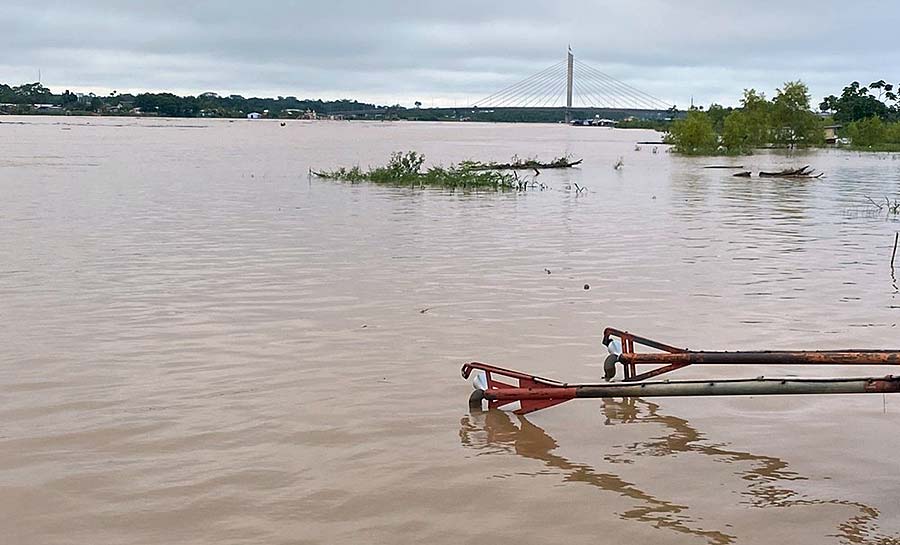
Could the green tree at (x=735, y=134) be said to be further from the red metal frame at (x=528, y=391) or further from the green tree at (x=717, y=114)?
the red metal frame at (x=528, y=391)

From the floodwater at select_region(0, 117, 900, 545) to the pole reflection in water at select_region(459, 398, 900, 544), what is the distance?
2 cm

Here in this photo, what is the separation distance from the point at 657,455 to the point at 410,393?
187 cm

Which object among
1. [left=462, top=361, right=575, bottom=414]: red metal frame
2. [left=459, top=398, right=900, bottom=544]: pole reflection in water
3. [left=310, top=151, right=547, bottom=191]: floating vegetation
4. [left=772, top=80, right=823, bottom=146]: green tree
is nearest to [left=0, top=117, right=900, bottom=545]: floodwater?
[left=459, top=398, right=900, bottom=544]: pole reflection in water

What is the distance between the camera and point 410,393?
6.66 m

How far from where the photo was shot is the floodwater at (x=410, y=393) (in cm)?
467

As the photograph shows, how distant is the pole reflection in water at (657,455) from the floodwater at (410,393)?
0.02 m

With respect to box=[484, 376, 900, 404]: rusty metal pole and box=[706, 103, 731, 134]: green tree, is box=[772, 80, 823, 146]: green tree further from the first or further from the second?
box=[484, 376, 900, 404]: rusty metal pole

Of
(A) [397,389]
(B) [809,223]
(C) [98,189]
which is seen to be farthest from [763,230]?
(C) [98,189]

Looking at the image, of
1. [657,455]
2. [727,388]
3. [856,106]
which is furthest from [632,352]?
[856,106]

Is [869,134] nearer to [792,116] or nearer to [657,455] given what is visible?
[792,116]

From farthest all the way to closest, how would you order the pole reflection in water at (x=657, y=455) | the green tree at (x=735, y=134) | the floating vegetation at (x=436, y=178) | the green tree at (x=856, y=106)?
1. the green tree at (x=856, y=106)
2. the green tree at (x=735, y=134)
3. the floating vegetation at (x=436, y=178)
4. the pole reflection in water at (x=657, y=455)

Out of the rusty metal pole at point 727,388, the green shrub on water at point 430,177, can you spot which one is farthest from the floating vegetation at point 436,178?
the rusty metal pole at point 727,388

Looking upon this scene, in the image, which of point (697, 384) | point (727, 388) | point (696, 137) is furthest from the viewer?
point (696, 137)

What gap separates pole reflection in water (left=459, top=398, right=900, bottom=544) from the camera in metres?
4.54
